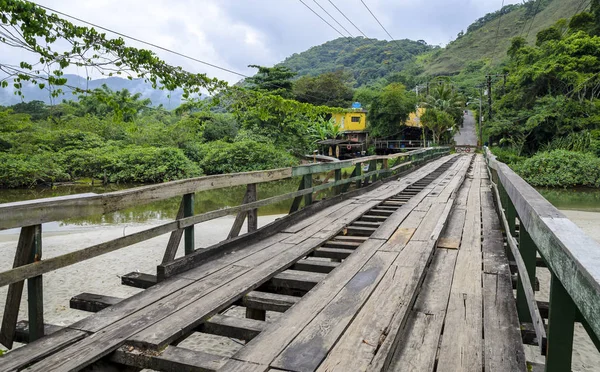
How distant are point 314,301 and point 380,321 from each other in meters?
0.52

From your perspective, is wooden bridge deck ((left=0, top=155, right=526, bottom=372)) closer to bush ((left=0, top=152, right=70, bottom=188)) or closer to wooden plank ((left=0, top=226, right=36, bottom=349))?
wooden plank ((left=0, top=226, right=36, bottom=349))

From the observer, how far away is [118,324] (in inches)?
99.7

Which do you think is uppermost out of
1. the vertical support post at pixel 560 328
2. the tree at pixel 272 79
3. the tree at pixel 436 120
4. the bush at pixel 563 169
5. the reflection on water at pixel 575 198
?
the tree at pixel 272 79

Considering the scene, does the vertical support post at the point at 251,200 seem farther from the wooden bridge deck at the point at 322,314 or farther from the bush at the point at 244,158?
the bush at the point at 244,158

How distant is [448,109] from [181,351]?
55927 mm

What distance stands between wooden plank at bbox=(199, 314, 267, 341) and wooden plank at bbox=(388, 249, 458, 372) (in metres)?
0.82

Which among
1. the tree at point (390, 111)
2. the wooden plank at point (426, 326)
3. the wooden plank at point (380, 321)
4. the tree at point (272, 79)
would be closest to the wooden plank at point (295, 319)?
the wooden plank at point (380, 321)

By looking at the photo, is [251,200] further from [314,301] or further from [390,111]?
[390,111]

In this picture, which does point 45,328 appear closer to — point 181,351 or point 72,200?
point 72,200

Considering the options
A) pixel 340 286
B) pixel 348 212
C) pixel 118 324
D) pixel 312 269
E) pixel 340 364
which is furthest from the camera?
pixel 348 212

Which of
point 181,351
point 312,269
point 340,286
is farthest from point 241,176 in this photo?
point 181,351

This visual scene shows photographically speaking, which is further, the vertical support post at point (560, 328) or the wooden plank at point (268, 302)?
the wooden plank at point (268, 302)

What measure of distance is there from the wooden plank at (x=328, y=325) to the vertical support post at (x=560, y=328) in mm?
1019

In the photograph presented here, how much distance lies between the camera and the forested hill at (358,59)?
485 feet
